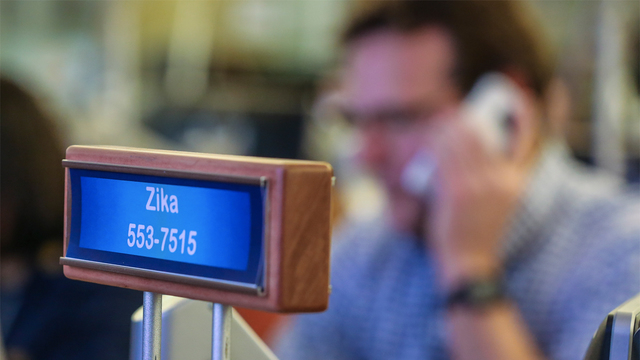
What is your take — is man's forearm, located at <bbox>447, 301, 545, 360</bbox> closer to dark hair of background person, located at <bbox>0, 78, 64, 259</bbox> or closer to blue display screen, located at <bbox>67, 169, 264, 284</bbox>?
blue display screen, located at <bbox>67, 169, 264, 284</bbox>

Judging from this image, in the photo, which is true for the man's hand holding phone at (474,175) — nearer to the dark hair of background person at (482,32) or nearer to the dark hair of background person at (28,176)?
the dark hair of background person at (482,32)

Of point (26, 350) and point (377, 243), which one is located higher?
point (377, 243)

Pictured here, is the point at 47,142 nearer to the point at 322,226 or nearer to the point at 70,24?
the point at 322,226

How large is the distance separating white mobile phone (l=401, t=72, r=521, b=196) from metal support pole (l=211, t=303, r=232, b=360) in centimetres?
95

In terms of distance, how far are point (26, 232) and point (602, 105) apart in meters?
1.94

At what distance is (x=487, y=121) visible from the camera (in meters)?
1.24

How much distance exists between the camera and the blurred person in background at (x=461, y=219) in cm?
104

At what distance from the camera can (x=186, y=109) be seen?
3.55 meters

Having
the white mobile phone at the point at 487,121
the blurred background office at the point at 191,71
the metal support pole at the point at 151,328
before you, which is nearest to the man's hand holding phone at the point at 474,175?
the white mobile phone at the point at 487,121

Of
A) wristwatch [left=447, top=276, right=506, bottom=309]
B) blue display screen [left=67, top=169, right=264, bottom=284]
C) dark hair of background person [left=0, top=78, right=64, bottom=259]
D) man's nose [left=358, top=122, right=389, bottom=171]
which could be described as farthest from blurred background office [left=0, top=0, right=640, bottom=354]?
blue display screen [left=67, top=169, right=264, bottom=284]

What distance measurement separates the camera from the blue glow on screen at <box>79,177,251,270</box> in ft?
0.92

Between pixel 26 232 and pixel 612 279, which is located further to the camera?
pixel 26 232

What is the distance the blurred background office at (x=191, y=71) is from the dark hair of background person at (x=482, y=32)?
1.62 m

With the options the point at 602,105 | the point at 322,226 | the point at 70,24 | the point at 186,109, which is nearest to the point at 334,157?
the point at 186,109
